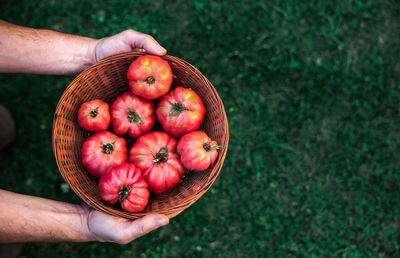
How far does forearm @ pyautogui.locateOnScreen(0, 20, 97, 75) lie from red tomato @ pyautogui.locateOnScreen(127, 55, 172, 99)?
2.35ft

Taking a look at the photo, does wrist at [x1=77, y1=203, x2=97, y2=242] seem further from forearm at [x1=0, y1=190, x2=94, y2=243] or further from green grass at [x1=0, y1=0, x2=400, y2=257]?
green grass at [x1=0, y1=0, x2=400, y2=257]

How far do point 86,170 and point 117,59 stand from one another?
1.07 metres

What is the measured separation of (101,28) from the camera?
4.18m

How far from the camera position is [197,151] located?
249cm

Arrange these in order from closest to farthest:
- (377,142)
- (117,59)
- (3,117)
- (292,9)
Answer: (117,59) < (3,117) < (377,142) < (292,9)

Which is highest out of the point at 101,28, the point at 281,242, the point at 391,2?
the point at 391,2

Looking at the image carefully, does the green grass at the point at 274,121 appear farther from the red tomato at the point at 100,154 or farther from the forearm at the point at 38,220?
the red tomato at the point at 100,154

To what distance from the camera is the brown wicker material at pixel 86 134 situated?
2461 mm

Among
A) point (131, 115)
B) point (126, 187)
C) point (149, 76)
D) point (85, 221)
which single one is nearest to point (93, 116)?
point (131, 115)

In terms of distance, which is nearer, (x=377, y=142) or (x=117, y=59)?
(x=117, y=59)

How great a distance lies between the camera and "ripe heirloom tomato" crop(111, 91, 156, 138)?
9.13ft

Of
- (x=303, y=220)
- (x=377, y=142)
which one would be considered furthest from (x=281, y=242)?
(x=377, y=142)

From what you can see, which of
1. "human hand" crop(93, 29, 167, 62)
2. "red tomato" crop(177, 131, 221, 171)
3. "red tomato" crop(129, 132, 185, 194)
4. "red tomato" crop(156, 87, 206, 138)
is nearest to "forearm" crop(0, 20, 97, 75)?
"human hand" crop(93, 29, 167, 62)

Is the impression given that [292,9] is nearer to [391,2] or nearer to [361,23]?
[361,23]
